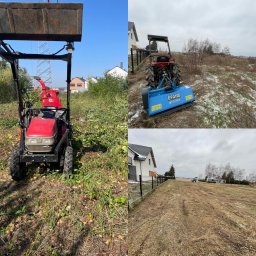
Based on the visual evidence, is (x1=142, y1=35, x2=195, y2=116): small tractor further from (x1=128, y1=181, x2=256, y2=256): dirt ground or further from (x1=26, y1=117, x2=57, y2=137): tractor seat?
(x1=26, y1=117, x2=57, y2=137): tractor seat

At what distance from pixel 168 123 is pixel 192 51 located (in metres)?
8.78

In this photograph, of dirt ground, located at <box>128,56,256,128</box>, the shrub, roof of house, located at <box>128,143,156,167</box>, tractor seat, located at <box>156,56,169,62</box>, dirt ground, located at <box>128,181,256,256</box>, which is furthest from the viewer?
the shrub

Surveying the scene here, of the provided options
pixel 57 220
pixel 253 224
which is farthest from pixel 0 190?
pixel 253 224

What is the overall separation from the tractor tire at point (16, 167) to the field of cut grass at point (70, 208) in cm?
15

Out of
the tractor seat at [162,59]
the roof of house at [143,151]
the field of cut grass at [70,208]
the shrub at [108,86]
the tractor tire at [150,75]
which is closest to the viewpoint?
the roof of house at [143,151]

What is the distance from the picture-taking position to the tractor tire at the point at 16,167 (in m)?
5.76

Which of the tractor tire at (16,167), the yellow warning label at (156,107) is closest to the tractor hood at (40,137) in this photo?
the tractor tire at (16,167)

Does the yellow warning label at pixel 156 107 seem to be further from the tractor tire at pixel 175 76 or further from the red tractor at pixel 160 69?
the tractor tire at pixel 175 76

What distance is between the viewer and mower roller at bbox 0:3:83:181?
12.8 ft

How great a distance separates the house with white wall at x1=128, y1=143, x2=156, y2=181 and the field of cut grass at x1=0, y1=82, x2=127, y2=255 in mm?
1712

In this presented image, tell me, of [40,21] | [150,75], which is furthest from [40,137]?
[150,75]

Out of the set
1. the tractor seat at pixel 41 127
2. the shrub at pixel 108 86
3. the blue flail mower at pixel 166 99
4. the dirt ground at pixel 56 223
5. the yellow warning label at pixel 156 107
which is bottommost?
the dirt ground at pixel 56 223

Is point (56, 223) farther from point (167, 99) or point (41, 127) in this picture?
point (167, 99)

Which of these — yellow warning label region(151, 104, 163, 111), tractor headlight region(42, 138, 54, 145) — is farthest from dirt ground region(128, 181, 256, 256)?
tractor headlight region(42, 138, 54, 145)
